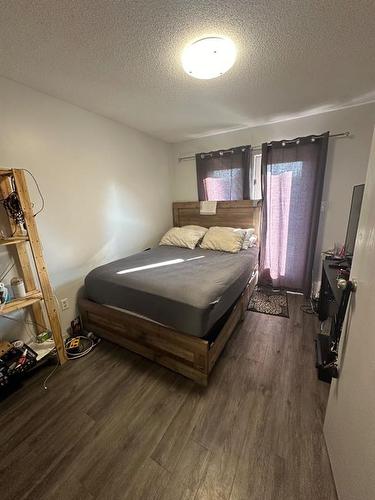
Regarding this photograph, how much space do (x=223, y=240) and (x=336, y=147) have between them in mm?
1741

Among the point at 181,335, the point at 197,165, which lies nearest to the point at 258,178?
the point at 197,165

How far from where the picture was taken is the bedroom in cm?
102

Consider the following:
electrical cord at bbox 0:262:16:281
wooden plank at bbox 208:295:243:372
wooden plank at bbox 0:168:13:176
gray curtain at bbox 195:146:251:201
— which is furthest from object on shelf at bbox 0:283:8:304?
gray curtain at bbox 195:146:251:201

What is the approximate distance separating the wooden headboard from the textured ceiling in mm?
1229

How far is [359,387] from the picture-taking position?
2.61 ft

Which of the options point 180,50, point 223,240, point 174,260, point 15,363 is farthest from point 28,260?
point 223,240

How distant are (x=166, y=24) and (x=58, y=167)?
146cm

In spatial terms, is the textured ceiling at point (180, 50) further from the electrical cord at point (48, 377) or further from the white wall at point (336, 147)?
the electrical cord at point (48, 377)

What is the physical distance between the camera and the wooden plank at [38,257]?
59.1 inches

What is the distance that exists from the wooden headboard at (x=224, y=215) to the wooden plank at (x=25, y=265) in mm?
→ 2318

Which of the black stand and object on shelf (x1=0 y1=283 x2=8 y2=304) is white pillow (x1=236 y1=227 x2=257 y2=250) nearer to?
the black stand

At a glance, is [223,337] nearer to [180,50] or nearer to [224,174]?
[180,50]

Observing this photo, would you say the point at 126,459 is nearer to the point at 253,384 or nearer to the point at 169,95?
the point at 253,384

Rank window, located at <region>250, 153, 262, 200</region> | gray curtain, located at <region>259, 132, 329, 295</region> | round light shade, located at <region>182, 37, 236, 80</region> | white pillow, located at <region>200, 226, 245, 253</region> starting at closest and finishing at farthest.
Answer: round light shade, located at <region>182, 37, 236, 80</region> → gray curtain, located at <region>259, 132, 329, 295</region> → white pillow, located at <region>200, 226, 245, 253</region> → window, located at <region>250, 153, 262, 200</region>
